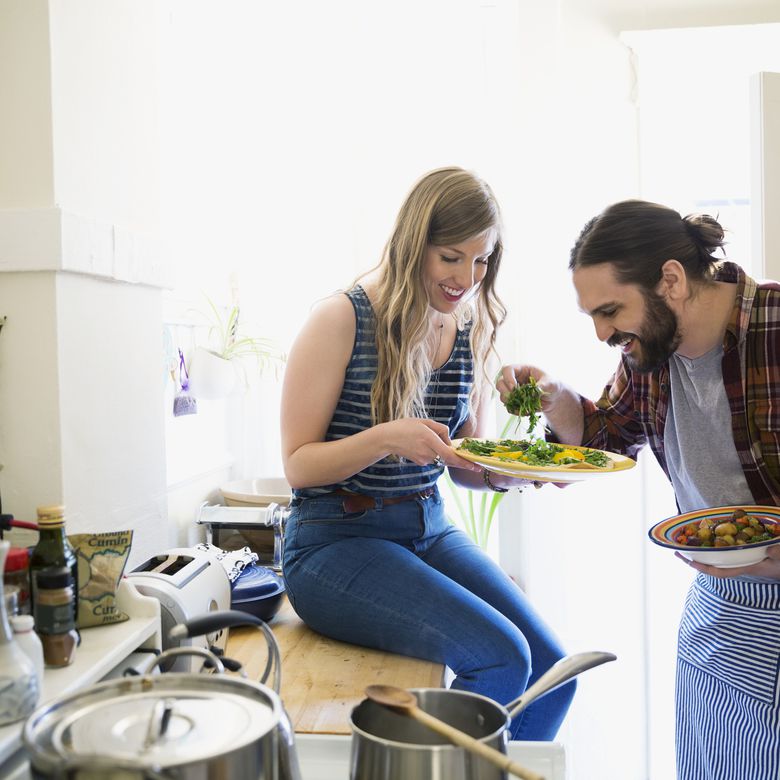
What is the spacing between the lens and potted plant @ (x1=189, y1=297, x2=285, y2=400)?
2.75 m

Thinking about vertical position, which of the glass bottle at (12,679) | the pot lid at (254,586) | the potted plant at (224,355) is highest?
the potted plant at (224,355)

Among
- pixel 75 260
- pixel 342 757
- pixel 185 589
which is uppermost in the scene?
pixel 75 260

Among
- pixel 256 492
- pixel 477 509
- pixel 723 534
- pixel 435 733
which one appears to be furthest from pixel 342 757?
pixel 477 509

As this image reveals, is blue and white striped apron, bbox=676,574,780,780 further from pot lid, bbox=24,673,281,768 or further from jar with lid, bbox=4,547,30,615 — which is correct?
jar with lid, bbox=4,547,30,615

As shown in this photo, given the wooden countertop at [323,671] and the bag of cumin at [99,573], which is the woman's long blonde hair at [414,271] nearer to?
the wooden countertop at [323,671]

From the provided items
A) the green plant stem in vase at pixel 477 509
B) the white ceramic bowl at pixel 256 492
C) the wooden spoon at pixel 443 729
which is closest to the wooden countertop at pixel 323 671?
the wooden spoon at pixel 443 729

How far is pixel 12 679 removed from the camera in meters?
0.96

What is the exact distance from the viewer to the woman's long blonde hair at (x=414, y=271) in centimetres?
190

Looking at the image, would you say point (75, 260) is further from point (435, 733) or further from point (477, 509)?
point (477, 509)

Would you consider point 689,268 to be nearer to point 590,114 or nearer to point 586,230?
point 586,230

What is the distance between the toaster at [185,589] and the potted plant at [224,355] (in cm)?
103

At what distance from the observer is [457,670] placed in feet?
5.65

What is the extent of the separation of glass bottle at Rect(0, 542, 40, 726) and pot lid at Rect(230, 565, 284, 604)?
96cm

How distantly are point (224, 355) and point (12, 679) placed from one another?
195 centimetres
